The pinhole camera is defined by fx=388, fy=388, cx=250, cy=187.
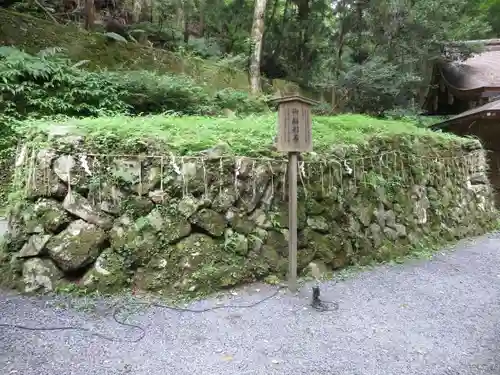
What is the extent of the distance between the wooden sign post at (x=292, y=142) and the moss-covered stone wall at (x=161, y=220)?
35cm

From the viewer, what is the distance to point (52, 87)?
6.98 metres

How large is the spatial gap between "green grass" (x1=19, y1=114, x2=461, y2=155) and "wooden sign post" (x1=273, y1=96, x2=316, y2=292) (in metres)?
0.54

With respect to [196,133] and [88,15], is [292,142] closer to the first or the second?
[196,133]

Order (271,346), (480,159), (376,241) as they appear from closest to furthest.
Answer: (271,346) < (376,241) < (480,159)

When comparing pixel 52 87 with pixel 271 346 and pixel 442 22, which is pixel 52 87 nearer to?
pixel 271 346

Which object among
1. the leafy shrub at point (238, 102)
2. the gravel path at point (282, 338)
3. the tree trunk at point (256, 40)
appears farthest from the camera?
the tree trunk at point (256, 40)

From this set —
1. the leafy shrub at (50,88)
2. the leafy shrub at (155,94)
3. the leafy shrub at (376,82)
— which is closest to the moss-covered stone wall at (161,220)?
the leafy shrub at (50,88)

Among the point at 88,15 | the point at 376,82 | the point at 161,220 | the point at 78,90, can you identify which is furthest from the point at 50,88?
the point at 376,82

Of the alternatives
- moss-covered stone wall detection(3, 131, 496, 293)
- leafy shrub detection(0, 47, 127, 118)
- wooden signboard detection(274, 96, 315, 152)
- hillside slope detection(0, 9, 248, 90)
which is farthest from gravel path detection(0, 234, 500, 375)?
hillside slope detection(0, 9, 248, 90)

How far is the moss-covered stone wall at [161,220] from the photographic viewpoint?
4.02 m

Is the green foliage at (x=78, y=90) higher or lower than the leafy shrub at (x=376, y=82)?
lower

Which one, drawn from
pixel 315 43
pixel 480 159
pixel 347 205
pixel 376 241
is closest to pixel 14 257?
pixel 347 205

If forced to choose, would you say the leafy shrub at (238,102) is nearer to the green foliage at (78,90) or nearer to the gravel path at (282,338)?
the green foliage at (78,90)

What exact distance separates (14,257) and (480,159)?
9.46 m
